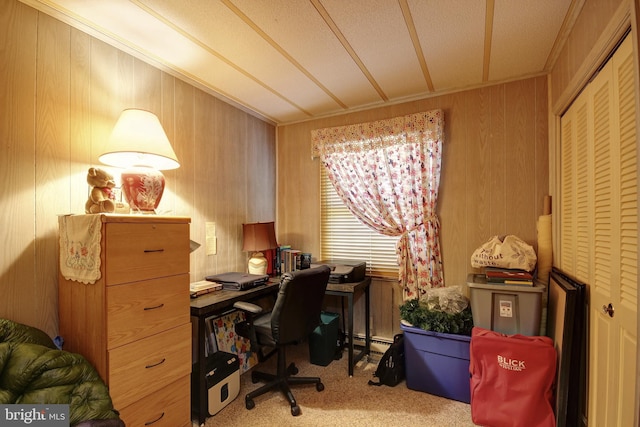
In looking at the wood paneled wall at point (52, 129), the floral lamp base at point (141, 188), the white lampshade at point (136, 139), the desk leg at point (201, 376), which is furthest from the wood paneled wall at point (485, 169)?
the floral lamp base at point (141, 188)

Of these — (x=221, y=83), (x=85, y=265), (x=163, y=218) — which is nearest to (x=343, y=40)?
(x=221, y=83)

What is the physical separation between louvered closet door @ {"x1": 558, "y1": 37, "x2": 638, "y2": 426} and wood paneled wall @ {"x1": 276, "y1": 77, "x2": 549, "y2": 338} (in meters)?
0.55

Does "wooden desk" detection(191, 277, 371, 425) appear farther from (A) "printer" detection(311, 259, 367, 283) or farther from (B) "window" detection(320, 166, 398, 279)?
(B) "window" detection(320, 166, 398, 279)

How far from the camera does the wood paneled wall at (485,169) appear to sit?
7.71 feet

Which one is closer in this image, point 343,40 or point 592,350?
point 592,350

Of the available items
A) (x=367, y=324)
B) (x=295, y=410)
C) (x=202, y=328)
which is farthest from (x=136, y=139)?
(x=367, y=324)

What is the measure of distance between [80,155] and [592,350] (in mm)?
2996

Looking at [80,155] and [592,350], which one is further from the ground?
[80,155]

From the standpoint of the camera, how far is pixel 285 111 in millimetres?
3092

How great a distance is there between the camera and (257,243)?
106 inches

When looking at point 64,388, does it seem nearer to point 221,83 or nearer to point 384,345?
point 221,83

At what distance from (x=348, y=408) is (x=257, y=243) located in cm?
145

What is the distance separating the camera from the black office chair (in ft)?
6.23

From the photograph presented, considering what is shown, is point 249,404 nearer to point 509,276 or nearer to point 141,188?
point 141,188
